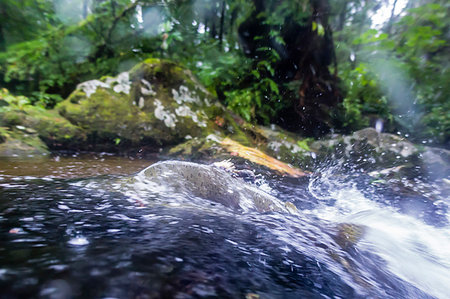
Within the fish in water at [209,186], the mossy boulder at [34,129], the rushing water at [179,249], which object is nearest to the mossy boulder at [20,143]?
the mossy boulder at [34,129]

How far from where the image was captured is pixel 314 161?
574 centimetres

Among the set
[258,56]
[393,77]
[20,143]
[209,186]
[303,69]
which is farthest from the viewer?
[258,56]

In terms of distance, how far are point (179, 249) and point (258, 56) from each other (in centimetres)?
727

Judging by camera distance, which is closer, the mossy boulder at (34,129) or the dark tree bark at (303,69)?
the mossy boulder at (34,129)

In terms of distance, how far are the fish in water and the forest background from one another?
14.8 feet

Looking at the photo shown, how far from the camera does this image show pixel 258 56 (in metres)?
7.39

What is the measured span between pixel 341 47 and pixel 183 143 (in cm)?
653

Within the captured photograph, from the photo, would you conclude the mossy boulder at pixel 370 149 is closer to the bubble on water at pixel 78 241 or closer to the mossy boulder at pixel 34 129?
the mossy boulder at pixel 34 129

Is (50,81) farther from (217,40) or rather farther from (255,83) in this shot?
(255,83)

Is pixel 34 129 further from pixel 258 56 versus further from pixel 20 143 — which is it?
pixel 258 56

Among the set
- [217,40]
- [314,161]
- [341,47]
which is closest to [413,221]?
[314,161]

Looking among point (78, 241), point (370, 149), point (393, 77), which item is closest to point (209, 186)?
point (78, 241)

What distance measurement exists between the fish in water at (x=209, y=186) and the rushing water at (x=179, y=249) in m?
0.13

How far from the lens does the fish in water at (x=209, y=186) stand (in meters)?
2.26
